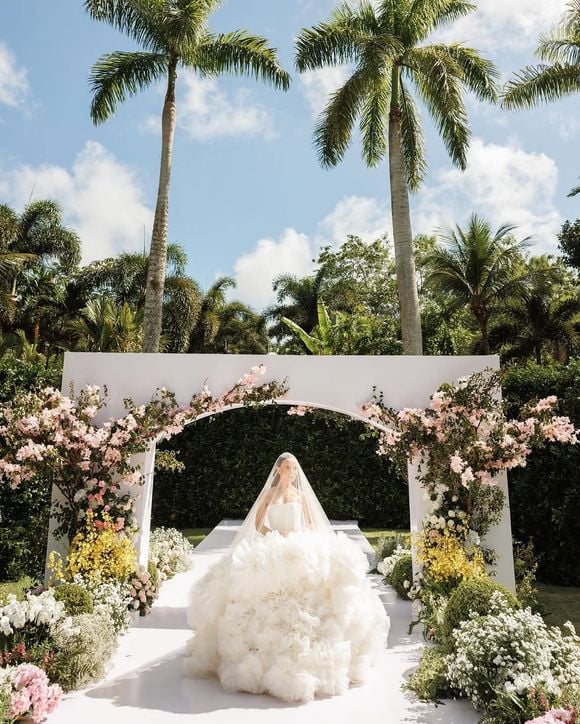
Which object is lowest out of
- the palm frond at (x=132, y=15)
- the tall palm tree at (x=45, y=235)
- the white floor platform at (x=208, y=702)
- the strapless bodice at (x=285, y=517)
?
the white floor platform at (x=208, y=702)

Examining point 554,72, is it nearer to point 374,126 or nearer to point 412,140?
point 412,140

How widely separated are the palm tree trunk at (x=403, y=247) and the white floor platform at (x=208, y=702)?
7.27 meters

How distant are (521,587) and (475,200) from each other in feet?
49.1

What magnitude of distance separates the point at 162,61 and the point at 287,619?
12904 mm

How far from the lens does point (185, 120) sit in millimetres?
14250

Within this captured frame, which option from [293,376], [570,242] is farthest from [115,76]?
[570,242]

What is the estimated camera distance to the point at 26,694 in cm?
417

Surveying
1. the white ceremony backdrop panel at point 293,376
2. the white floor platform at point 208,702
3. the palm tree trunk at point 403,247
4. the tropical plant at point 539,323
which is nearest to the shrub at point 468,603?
the white floor platform at point 208,702

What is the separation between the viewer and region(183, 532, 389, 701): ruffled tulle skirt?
5004 mm

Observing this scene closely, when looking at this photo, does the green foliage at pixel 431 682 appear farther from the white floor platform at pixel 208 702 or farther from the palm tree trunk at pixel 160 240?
the palm tree trunk at pixel 160 240

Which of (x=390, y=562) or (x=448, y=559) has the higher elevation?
(x=448, y=559)

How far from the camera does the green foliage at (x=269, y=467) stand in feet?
47.0

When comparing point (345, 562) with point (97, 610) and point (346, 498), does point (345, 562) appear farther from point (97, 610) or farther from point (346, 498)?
point (346, 498)

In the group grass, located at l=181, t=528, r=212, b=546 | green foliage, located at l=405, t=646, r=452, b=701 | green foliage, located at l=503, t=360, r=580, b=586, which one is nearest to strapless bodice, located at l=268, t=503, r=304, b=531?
green foliage, located at l=405, t=646, r=452, b=701
